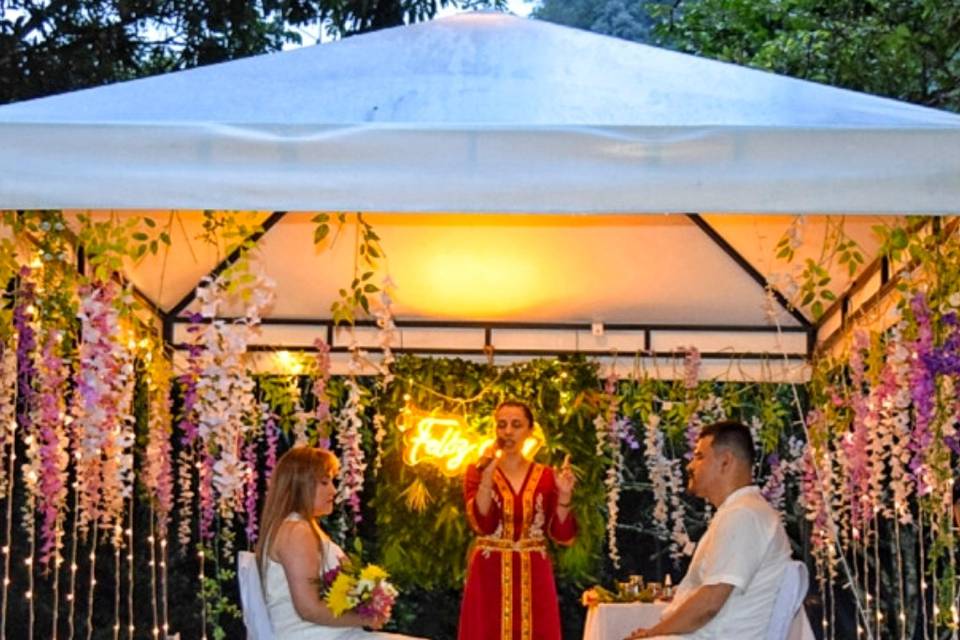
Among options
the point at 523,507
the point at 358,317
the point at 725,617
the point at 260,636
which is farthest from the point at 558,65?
the point at 358,317

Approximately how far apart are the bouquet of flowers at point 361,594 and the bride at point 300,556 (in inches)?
1.1

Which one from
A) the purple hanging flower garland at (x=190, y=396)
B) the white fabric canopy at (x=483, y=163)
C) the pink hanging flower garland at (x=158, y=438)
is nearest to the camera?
the white fabric canopy at (x=483, y=163)

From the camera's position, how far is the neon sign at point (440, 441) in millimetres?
8180

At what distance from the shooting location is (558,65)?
4.36 metres

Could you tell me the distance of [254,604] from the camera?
466 cm

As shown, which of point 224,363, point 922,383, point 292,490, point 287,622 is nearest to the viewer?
point 287,622

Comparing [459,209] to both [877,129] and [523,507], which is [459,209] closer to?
[877,129]

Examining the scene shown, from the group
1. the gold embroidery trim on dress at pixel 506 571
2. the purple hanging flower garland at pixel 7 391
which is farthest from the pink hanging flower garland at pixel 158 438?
the gold embroidery trim on dress at pixel 506 571

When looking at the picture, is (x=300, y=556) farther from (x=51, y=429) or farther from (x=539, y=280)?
(x=539, y=280)

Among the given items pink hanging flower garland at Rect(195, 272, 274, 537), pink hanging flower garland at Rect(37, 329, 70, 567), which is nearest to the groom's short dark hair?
pink hanging flower garland at Rect(195, 272, 274, 537)

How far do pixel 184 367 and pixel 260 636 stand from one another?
3.18 m

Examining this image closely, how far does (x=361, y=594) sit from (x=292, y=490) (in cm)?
41

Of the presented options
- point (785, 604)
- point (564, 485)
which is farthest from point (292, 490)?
point (564, 485)

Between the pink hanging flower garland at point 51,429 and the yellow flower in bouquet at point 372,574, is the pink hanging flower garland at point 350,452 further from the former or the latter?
the yellow flower in bouquet at point 372,574
